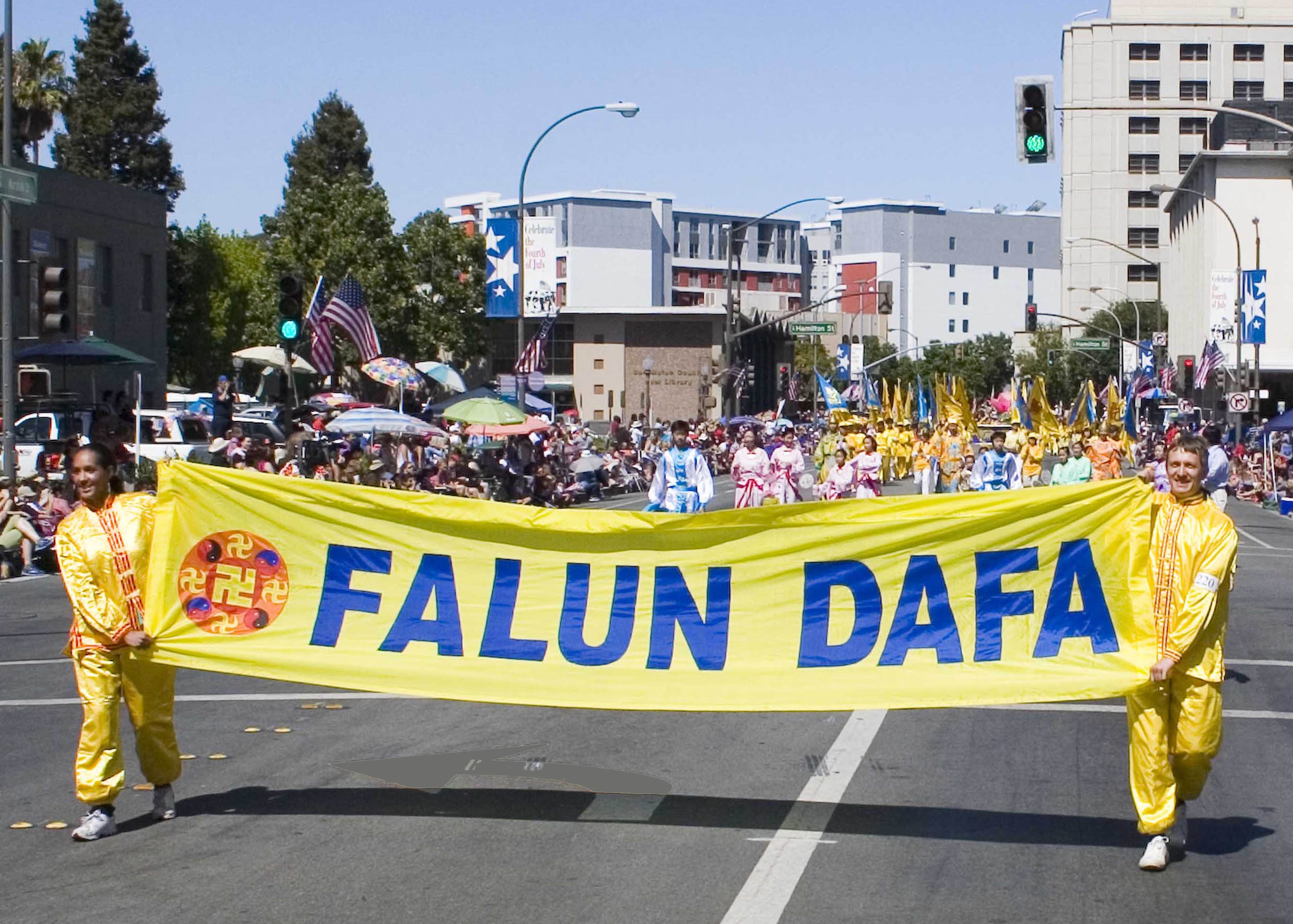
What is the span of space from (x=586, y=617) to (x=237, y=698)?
4359 millimetres

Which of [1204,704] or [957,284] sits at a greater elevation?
[957,284]

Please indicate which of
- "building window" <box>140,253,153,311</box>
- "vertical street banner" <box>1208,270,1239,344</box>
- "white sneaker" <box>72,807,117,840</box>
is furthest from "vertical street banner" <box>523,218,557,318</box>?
"white sneaker" <box>72,807,117,840</box>

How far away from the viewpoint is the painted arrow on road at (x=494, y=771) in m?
8.35

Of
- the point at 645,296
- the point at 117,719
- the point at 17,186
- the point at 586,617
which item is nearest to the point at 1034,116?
the point at 17,186

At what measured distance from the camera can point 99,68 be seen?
224 feet

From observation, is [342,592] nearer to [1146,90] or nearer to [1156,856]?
[1156,856]

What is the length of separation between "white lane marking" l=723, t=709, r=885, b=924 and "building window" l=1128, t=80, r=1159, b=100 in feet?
325

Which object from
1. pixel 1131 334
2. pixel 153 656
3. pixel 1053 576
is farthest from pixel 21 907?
Result: pixel 1131 334

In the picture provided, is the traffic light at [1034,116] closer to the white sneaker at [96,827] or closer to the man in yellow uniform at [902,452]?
the white sneaker at [96,827]

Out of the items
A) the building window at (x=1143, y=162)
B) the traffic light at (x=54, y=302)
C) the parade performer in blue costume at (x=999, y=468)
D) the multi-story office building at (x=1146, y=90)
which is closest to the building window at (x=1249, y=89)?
the multi-story office building at (x=1146, y=90)

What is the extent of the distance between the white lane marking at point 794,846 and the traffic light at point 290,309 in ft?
42.3

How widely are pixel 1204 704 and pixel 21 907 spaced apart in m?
4.61

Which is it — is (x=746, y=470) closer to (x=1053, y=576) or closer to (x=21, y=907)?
(x=1053, y=576)

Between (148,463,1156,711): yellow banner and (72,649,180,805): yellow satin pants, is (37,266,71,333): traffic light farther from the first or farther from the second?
(72,649,180,805): yellow satin pants
